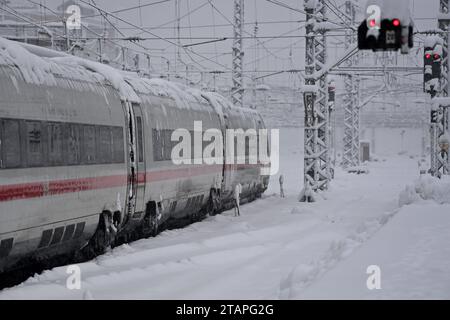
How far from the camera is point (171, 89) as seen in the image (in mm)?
20281

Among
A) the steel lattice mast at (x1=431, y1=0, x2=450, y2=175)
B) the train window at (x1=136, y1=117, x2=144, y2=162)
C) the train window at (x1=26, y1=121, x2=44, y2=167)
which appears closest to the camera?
the train window at (x1=26, y1=121, x2=44, y2=167)

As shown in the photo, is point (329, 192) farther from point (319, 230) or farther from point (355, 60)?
point (355, 60)

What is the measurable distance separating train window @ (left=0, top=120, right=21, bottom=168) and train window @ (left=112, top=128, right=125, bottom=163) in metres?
3.99

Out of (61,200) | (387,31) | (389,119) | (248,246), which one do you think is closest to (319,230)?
(248,246)

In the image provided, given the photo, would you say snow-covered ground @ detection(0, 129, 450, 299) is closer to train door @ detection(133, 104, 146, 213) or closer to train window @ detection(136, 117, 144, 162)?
train door @ detection(133, 104, 146, 213)

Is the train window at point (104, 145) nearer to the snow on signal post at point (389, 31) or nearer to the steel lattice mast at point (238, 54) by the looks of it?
the snow on signal post at point (389, 31)

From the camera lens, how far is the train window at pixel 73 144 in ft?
42.1

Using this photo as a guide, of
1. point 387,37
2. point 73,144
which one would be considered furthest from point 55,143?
point 387,37

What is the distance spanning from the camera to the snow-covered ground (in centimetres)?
1005

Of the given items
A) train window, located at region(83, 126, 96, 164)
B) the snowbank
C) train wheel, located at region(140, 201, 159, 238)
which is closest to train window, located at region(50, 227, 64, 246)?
train window, located at region(83, 126, 96, 164)

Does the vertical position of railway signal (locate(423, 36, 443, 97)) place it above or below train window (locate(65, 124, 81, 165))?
above

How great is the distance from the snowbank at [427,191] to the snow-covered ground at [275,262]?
5.73ft

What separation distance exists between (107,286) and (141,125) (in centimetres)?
632

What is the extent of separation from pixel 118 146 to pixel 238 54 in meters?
21.5
